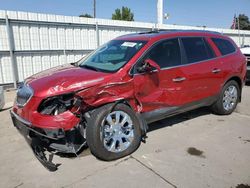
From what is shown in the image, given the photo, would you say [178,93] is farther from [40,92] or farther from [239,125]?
[40,92]

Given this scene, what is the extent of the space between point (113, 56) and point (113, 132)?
1.39 metres

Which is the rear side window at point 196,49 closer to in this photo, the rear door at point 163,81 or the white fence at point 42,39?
the rear door at point 163,81

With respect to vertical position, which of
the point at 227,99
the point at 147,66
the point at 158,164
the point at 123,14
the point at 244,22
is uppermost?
the point at 244,22

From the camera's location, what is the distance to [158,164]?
3.26 meters

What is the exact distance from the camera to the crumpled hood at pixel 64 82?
10.3ft

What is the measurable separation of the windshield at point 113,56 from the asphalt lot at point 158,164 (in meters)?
1.36

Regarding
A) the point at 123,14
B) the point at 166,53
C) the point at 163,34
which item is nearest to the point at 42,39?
the point at 163,34

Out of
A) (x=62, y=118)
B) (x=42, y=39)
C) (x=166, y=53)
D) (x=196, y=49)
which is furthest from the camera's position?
(x=42, y=39)

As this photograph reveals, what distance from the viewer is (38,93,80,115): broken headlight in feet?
10.3

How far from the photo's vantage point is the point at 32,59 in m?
8.70

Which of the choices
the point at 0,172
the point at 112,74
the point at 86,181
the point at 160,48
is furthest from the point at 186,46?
the point at 0,172

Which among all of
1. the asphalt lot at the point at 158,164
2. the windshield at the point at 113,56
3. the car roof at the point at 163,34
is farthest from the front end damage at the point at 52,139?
the car roof at the point at 163,34

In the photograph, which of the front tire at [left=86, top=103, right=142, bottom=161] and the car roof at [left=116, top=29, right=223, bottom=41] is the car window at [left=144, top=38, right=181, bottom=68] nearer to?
the car roof at [left=116, top=29, right=223, bottom=41]

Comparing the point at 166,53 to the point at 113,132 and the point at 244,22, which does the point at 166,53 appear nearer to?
the point at 113,132
